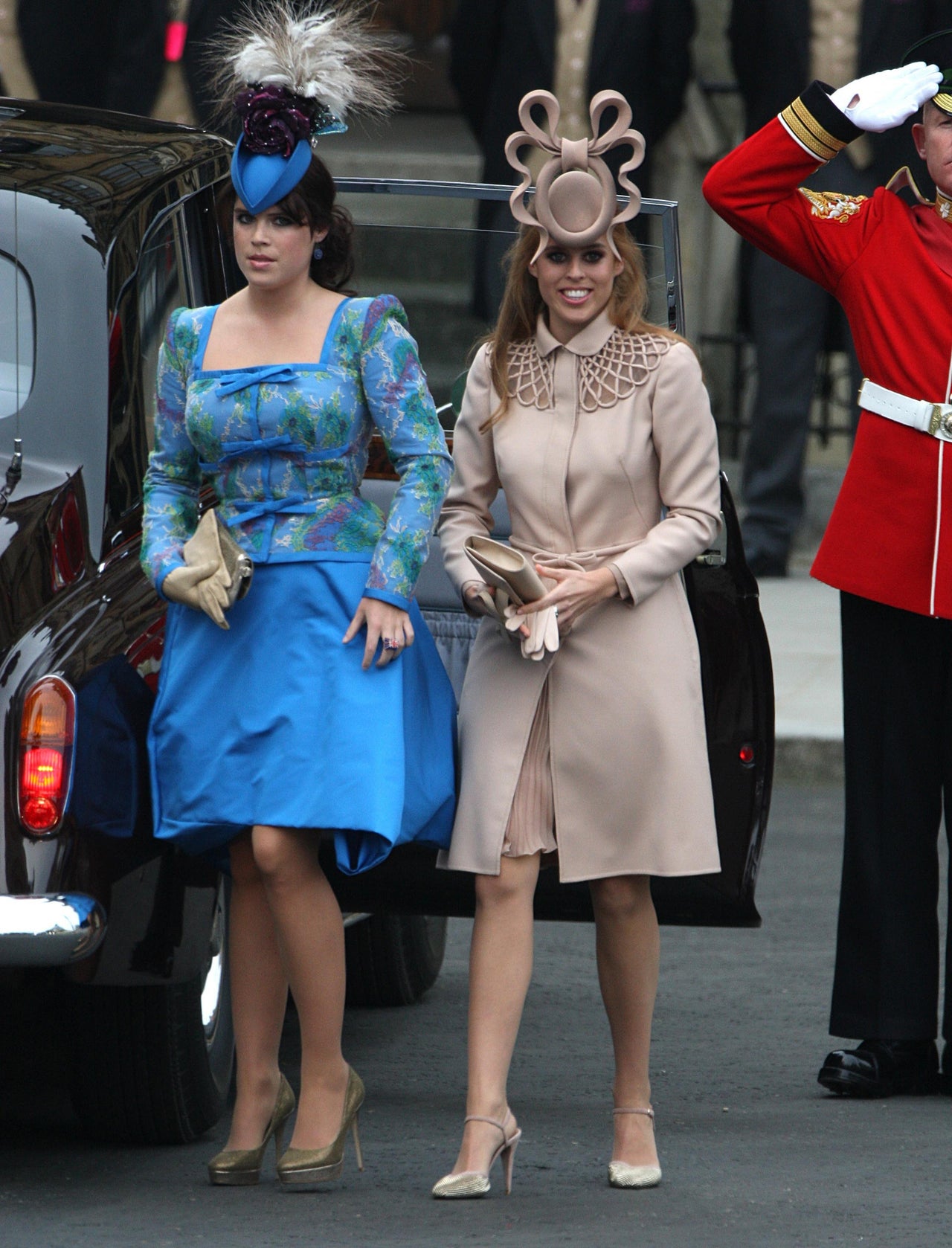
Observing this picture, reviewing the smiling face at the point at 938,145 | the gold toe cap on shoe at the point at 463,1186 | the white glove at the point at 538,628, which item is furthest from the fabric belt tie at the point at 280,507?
the smiling face at the point at 938,145

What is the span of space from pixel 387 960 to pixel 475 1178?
5.74 ft

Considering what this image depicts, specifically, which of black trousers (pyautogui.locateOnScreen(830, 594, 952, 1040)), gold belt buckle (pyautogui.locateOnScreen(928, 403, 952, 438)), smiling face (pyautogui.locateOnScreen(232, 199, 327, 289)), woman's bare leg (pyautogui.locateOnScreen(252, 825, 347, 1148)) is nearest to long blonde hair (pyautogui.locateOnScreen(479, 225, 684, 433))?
smiling face (pyautogui.locateOnScreen(232, 199, 327, 289))

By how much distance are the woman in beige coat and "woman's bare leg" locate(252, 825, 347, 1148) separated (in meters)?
0.24

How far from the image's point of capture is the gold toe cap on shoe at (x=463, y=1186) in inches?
163

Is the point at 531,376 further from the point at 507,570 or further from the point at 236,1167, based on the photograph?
the point at 236,1167

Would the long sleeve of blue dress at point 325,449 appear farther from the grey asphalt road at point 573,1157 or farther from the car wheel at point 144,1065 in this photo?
the grey asphalt road at point 573,1157

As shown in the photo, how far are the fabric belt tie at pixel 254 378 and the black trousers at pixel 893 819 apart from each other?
4.76ft

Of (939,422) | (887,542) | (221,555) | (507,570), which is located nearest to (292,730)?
(221,555)

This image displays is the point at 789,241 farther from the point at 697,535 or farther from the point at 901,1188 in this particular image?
the point at 901,1188

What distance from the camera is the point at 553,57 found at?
10.6 m

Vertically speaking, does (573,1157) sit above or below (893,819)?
below

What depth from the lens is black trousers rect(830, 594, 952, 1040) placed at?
16.5 feet

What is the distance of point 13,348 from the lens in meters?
4.56

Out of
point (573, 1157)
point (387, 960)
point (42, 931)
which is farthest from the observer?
point (387, 960)
